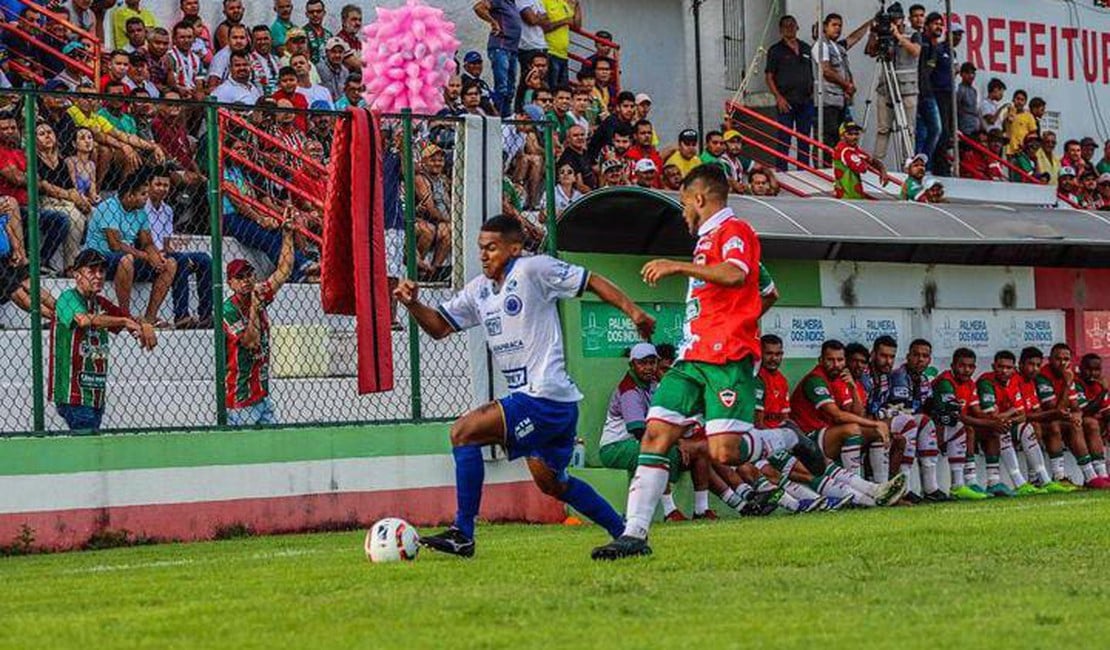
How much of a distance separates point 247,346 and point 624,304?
5.86 meters

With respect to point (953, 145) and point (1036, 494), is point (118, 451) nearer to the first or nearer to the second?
point (1036, 494)

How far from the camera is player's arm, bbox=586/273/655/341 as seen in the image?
11.4m

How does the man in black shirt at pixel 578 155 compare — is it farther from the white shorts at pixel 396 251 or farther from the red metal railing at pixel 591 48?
the white shorts at pixel 396 251

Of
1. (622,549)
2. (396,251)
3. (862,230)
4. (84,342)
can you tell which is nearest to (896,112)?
(862,230)

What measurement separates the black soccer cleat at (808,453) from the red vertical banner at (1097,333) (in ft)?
20.1

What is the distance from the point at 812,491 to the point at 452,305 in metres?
8.12

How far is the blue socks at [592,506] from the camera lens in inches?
483

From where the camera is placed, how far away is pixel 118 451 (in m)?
16.1

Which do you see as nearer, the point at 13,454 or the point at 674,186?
the point at 13,454

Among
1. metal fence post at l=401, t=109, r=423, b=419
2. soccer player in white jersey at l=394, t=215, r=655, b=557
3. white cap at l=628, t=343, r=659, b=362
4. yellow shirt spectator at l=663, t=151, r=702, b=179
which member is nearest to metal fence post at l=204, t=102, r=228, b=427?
metal fence post at l=401, t=109, r=423, b=419

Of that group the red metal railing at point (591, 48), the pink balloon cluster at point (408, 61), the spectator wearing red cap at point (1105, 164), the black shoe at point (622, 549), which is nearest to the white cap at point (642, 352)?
the pink balloon cluster at point (408, 61)

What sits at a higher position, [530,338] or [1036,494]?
[530,338]

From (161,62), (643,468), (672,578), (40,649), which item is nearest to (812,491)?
(161,62)

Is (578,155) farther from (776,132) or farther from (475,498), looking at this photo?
(475,498)
